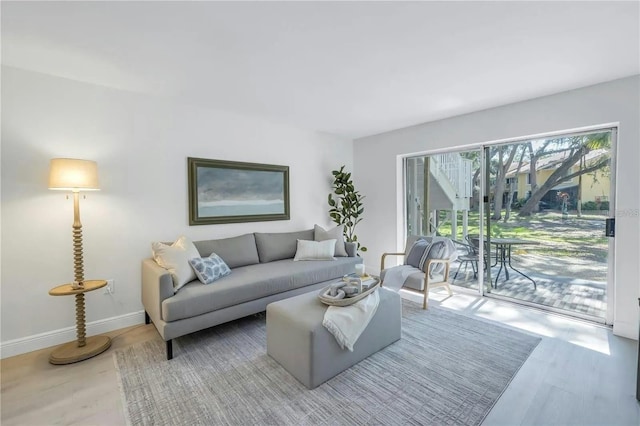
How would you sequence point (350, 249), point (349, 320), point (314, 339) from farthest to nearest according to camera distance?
point (350, 249) < point (349, 320) < point (314, 339)

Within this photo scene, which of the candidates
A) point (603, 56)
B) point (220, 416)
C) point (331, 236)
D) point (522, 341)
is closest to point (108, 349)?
point (220, 416)

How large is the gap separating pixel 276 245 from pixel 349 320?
195 centimetres

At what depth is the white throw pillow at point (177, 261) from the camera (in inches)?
103

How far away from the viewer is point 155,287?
2461 millimetres

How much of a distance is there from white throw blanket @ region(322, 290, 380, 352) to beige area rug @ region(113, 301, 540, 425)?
0.94ft

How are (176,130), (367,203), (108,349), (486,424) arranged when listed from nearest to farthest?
(486,424)
(108,349)
(176,130)
(367,203)

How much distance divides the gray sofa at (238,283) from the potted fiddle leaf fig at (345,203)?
2.48 ft

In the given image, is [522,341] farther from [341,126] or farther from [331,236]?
[341,126]

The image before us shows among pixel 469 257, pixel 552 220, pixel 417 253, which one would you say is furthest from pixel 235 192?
pixel 552 220

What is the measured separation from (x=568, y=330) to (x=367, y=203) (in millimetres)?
3091

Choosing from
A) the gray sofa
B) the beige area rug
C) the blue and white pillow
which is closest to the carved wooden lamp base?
the beige area rug

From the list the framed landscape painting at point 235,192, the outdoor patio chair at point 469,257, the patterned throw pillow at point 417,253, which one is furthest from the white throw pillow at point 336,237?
the outdoor patio chair at point 469,257

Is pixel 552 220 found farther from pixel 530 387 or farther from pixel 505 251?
pixel 530 387

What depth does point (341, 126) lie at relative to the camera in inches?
172
